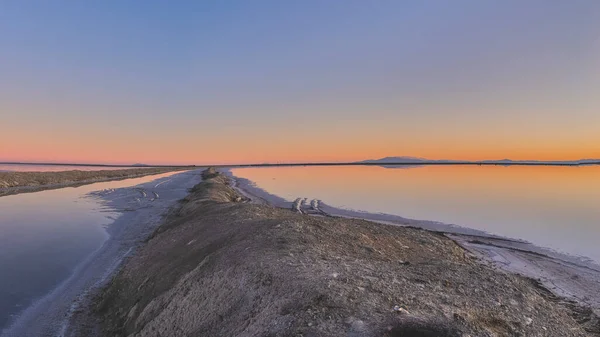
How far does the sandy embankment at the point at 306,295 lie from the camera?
5535 millimetres

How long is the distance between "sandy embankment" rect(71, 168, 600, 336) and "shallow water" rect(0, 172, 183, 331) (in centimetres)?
276

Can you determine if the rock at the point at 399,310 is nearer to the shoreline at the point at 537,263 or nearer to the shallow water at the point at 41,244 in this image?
the shoreline at the point at 537,263

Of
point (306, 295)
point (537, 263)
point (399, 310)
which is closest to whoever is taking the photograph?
point (399, 310)

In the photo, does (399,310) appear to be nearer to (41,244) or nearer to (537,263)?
(537,263)

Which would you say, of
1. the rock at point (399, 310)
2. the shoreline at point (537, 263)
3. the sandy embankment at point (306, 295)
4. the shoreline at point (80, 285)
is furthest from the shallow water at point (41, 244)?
the shoreline at point (537, 263)

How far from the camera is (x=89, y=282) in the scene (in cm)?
1256

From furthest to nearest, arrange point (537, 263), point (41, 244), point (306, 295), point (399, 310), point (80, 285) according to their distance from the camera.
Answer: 1. point (41, 244)
2. point (537, 263)
3. point (80, 285)
4. point (306, 295)
5. point (399, 310)

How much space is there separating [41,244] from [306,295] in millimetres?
16995

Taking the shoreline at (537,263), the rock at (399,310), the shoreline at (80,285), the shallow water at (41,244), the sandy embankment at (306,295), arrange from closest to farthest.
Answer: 1. the sandy embankment at (306,295)
2. the rock at (399,310)
3. the shoreline at (80,285)
4. the shoreline at (537,263)
5. the shallow water at (41,244)

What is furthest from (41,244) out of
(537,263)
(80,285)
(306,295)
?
(537,263)

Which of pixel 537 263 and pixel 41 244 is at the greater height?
pixel 41 244

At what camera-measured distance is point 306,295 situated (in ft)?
20.4

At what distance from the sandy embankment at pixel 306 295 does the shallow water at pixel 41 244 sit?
276 centimetres

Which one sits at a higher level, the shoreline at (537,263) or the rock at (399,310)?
the rock at (399,310)
